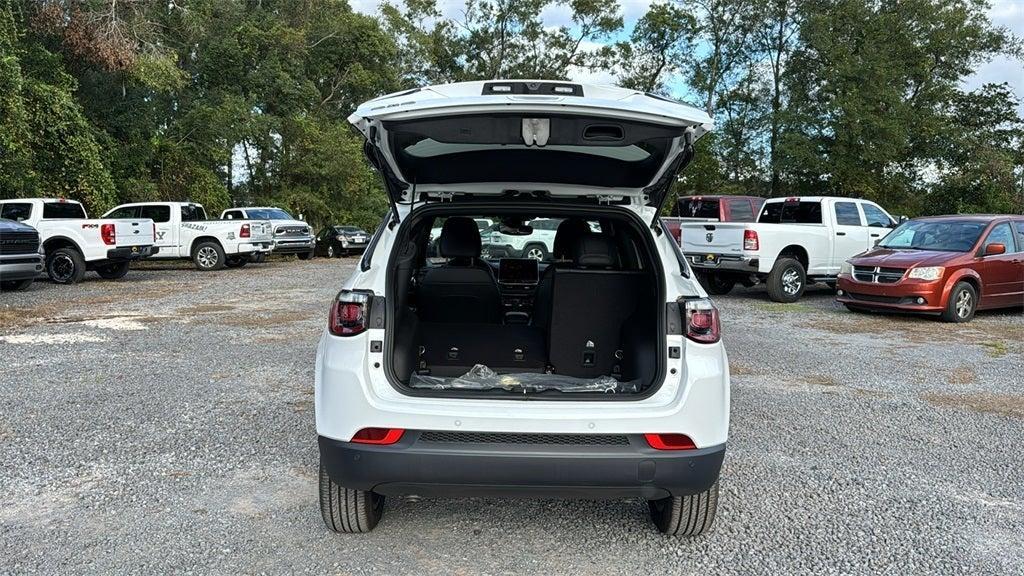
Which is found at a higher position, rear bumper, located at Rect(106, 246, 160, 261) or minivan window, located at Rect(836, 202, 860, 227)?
minivan window, located at Rect(836, 202, 860, 227)

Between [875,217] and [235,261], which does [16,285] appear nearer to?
[235,261]

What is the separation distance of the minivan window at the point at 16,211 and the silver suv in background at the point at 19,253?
74.9 inches

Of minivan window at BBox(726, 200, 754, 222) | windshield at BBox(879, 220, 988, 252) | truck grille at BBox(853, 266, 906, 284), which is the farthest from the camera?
minivan window at BBox(726, 200, 754, 222)

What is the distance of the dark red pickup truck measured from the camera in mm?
16203

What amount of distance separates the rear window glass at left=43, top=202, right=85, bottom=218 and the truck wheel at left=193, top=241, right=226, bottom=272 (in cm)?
356

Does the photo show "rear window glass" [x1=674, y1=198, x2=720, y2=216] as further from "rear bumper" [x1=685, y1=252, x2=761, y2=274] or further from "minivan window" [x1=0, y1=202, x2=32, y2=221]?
"minivan window" [x1=0, y1=202, x2=32, y2=221]

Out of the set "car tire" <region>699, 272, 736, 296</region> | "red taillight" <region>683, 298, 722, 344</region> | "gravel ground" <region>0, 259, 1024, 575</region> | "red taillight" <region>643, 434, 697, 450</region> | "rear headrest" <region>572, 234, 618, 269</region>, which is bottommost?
"gravel ground" <region>0, 259, 1024, 575</region>

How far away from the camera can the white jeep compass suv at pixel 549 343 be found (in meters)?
2.81

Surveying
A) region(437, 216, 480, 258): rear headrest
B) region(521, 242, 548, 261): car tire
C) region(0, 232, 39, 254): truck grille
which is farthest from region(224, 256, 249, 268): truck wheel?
region(437, 216, 480, 258): rear headrest

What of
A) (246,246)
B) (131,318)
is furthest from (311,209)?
(131,318)

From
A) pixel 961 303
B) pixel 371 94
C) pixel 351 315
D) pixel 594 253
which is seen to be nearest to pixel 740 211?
pixel 961 303

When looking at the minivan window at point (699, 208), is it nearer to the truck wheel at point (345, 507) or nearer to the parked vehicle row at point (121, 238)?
the parked vehicle row at point (121, 238)

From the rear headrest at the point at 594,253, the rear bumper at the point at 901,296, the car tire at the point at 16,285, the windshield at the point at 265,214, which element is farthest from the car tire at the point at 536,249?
the windshield at the point at 265,214

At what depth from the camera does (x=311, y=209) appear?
29.4m
